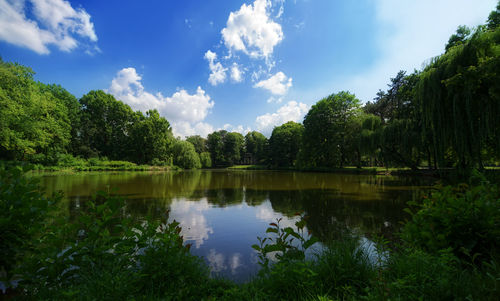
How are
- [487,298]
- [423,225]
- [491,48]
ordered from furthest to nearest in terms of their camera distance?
[491,48] < [423,225] < [487,298]

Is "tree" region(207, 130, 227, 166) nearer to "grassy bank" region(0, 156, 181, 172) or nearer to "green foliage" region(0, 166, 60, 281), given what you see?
"grassy bank" region(0, 156, 181, 172)

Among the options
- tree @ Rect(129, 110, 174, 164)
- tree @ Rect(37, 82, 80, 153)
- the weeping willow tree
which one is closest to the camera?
the weeping willow tree

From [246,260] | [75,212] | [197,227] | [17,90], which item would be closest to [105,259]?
[246,260]

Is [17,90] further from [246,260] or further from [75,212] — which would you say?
[246,260]

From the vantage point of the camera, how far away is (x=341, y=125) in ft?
112

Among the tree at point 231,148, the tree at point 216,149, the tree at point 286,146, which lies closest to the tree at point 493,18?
the tree at point 286,146

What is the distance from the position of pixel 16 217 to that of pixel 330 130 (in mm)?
36151

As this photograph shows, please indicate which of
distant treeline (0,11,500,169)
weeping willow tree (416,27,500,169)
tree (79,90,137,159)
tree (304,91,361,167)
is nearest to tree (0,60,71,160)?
distant treeline (0,11,500,169)

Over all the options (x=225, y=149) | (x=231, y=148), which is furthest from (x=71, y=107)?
(x=231, y=148)

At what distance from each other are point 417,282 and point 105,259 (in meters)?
3.14

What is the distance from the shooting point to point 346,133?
109 feet

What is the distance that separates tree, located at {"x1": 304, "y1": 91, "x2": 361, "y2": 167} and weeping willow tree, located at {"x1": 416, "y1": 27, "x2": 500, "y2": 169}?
22922mm

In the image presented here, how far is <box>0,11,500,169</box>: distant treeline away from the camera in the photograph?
28.8ft

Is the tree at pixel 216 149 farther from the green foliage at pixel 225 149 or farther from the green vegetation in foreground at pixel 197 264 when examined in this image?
the green vegetation in foreground at pixel 197 264
